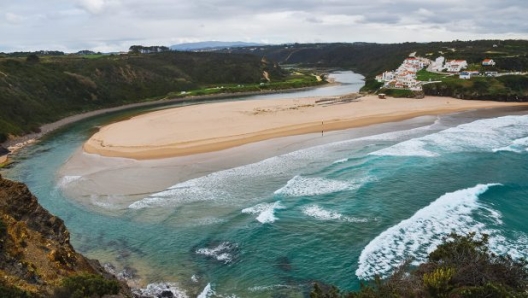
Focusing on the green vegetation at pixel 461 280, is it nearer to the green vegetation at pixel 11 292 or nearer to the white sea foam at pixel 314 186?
the green vegetation at pixel 11 292

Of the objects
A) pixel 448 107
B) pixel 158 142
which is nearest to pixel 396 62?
pixel 448 107

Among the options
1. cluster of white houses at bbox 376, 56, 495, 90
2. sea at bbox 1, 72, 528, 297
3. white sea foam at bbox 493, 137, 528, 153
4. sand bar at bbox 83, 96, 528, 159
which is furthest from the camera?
cluster of white houses at bbox 376, 56, 495, 90

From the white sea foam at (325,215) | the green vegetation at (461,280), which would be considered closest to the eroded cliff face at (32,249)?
the green vegetation at (461,280)

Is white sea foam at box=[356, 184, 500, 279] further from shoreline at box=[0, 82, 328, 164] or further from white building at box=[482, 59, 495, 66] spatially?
white building at box=[482, 59, 495, 66]

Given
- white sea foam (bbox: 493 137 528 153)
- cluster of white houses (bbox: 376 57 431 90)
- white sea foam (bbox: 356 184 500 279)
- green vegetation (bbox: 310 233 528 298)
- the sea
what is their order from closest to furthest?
1. green vegetation (bbox: 310 233 528 298)
2. the sea
3. white sea foam (bbox: 356 184 500 279)
4. white sea foam (bbox: 493 137 528 153)
5. cluster of white houses (bbox: 376 57 431 90)

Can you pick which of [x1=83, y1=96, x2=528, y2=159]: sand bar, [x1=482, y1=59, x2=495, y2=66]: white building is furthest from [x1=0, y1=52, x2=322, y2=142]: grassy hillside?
[x1=482, y1=59, x2=495, y2=66]: white building

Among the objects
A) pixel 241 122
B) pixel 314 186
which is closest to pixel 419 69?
pixel 241 122

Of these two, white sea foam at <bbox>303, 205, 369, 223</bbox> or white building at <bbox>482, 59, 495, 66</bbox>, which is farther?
white building at <bbox>482, 59, 495, 66</bbox>
